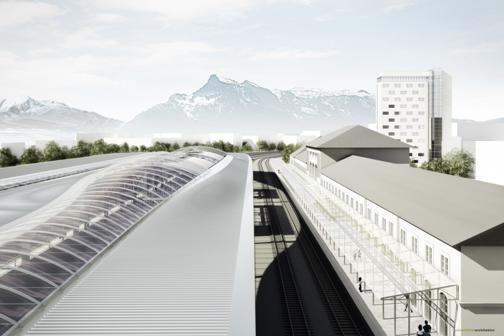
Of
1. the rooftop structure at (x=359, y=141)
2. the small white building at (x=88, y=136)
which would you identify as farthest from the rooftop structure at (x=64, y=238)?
the small white building at (x=88, y=136)

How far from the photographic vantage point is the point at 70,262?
45.8 feet

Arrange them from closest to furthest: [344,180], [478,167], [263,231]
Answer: [263,231], [344,180], [478,167]

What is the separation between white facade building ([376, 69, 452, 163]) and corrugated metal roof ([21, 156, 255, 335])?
96627 mm

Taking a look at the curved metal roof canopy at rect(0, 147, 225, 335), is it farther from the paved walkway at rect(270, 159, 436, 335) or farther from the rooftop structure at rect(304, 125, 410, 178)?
the rooftop structure at rect(304, 125, 410, 178)

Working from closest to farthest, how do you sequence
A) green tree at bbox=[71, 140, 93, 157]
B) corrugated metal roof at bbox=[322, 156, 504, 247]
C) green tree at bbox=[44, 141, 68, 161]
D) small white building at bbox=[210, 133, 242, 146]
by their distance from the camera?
corrugated metal roof at bbox=[322, 156, 504, 247] < green tree at bbox=[44, 141, 68, 161] < green tree at bbox=[71, 140, 93, 157] < small white building at bbox=[210, 133, 242, 146]

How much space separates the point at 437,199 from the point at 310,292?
9.09 metres

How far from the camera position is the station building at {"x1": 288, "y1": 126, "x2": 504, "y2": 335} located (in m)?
19.0

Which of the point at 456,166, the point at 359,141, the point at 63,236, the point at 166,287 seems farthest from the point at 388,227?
the point at 456,166

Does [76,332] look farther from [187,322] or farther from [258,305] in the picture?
[258,305]

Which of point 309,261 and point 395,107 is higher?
point 395,107

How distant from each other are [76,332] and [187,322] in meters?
2.37

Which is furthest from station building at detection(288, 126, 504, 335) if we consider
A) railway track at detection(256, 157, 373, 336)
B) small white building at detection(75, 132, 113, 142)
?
small white building at detection(75, 132, 113, 142)

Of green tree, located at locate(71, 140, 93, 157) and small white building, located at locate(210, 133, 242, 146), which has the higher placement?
small white building, located at locate(210, 133, 242, 146)

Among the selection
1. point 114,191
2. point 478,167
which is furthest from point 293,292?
point 478,167
